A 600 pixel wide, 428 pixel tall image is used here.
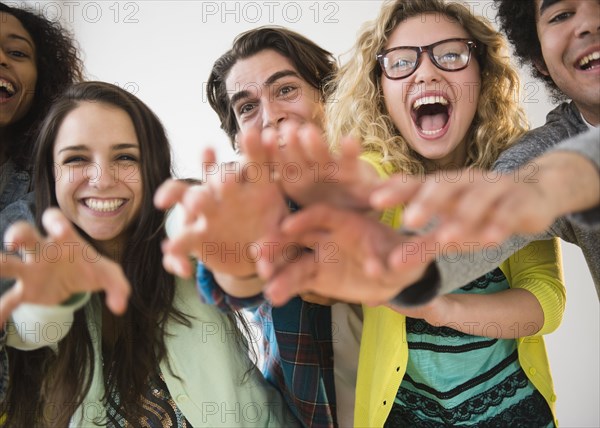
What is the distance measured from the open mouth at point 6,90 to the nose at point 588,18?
1.28 metres

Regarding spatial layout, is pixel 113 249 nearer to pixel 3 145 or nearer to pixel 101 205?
pixel 101 205

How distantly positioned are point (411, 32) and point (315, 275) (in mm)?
794

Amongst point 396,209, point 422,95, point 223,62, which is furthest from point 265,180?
point 223,62

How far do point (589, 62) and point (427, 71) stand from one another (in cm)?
31

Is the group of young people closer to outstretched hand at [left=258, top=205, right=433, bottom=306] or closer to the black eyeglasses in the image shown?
the black eyeglasses

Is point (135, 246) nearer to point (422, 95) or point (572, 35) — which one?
point (422, 95)

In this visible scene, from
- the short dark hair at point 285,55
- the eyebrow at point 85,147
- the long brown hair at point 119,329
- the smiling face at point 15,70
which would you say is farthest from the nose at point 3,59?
the short dark hair at point 285,55

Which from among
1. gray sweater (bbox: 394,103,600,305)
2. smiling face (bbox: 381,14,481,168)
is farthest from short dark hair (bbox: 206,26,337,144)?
gray sweater (bbox: 394,103,600,305)

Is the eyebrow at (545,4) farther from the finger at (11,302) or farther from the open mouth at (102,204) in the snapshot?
the finger at (11,302)

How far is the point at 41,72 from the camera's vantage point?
5.31ft

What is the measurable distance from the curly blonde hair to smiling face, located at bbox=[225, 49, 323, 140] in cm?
14

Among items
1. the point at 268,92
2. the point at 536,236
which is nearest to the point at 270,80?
the point at 268,92

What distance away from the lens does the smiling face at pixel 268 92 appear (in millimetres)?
1480

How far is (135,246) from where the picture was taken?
123 centimetres
